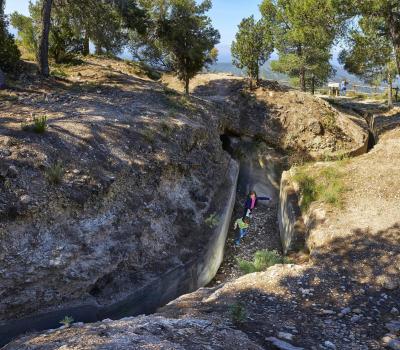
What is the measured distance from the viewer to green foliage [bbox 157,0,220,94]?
68.1 feet

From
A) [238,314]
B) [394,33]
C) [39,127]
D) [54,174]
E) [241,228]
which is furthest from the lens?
[394,33]

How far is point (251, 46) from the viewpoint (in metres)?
22.5

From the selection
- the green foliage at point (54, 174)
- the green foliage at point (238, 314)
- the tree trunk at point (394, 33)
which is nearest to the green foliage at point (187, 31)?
the tree trunk at point (394, 33)

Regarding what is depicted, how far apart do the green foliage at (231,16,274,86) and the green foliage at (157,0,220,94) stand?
1.52m

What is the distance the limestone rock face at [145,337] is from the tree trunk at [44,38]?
43.7 ft

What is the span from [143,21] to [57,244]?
40.6ft

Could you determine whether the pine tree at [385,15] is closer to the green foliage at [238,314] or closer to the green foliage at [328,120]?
the green foliage at [328,120]

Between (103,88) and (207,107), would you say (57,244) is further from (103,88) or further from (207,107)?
(207,107)

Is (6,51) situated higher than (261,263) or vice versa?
(6,51)

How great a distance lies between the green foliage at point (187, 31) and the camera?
2075 centimetres

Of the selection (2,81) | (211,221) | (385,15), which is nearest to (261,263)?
(211,221)

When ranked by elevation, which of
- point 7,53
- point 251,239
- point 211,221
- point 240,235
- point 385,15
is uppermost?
point 385,15

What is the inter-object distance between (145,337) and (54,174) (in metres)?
5.33

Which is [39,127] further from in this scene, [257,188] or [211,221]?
[257,188]
